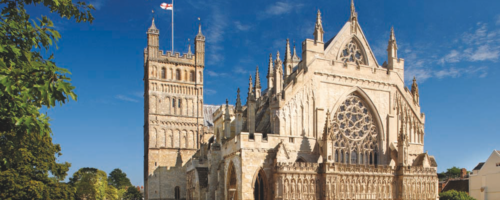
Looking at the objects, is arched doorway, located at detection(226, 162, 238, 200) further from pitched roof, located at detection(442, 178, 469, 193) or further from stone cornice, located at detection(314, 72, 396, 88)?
pitched roof, located at detection(442, 178, 469, 193)

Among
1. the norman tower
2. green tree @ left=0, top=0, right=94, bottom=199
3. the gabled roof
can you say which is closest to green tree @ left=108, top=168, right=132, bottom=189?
the gabled roof

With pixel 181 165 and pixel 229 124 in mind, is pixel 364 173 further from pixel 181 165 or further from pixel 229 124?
pixel 181 165

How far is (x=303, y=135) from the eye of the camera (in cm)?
2772

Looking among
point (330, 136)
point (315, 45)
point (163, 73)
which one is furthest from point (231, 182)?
point (163, 73)

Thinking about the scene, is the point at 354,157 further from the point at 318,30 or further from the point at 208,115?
the point at 208,115

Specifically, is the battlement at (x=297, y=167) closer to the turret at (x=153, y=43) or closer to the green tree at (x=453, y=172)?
the turret at (x=153, y=43)

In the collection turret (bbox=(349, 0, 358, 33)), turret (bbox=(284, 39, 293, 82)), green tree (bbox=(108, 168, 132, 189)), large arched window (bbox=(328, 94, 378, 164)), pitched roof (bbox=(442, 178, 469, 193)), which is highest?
turret (bbox=(349, 0, 358, 33))

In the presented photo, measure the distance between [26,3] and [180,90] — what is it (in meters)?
43.6

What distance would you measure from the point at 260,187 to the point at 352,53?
40.7 feet

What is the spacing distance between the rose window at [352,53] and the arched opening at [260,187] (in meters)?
10.9

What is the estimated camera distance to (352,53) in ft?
102

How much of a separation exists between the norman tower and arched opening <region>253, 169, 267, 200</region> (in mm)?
25250

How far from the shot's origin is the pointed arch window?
30844 millimetres

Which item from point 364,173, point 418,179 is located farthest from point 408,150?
point 364,173
